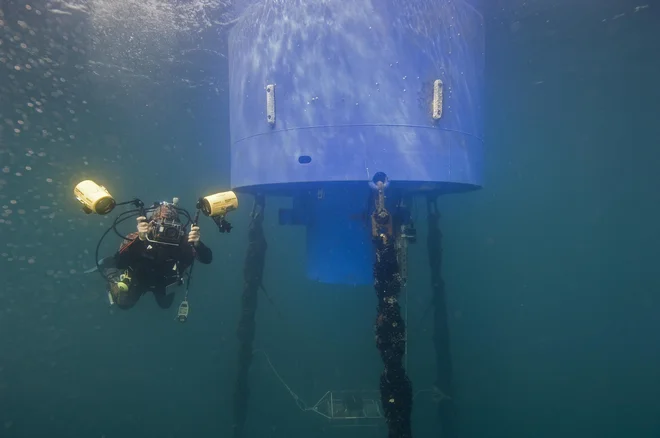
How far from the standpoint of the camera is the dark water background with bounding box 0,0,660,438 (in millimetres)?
12688

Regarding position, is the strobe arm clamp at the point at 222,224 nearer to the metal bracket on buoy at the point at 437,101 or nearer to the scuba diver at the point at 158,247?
the scuba diver at the point at 158,247

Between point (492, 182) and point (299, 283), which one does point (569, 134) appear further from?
point (299, 283)

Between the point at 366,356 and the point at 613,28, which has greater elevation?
the point at 613,28

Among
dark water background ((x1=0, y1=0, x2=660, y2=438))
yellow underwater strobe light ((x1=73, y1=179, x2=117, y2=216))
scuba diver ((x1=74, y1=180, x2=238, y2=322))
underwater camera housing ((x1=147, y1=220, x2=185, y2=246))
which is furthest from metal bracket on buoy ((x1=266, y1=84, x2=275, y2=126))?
dark water background ((x1=0, y1=0, x2=660, y2=438))

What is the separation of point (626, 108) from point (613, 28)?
167 inches

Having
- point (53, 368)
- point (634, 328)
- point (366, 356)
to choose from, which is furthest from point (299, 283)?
point (634, 328)

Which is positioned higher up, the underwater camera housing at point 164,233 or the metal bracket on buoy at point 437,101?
the metal bracket on buoy at point 437,101

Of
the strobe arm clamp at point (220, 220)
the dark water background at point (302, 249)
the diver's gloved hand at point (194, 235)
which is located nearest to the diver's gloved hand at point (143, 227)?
the diver's gloved hand at point (194, 235)

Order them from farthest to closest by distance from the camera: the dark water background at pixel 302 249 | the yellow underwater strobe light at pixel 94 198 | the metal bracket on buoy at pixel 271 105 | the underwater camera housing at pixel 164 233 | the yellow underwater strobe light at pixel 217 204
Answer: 1. the dark water background at pixel 302 249
2. the underwater camera housing at pixel 164 233
3. the metal bracket on buoy at pixel 271 105
4. the yellow underwater strobe light at pixel 217 204
5. the yellow underwater strobe light at pixel 94 198

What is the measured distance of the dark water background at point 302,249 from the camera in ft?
41.6

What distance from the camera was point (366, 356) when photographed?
17172mm

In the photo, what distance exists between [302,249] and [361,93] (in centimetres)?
1425

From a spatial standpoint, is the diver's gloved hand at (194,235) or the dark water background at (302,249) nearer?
the diver's gloved hand at (194,235)

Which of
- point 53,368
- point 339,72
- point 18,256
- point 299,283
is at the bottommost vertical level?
point 53,368
